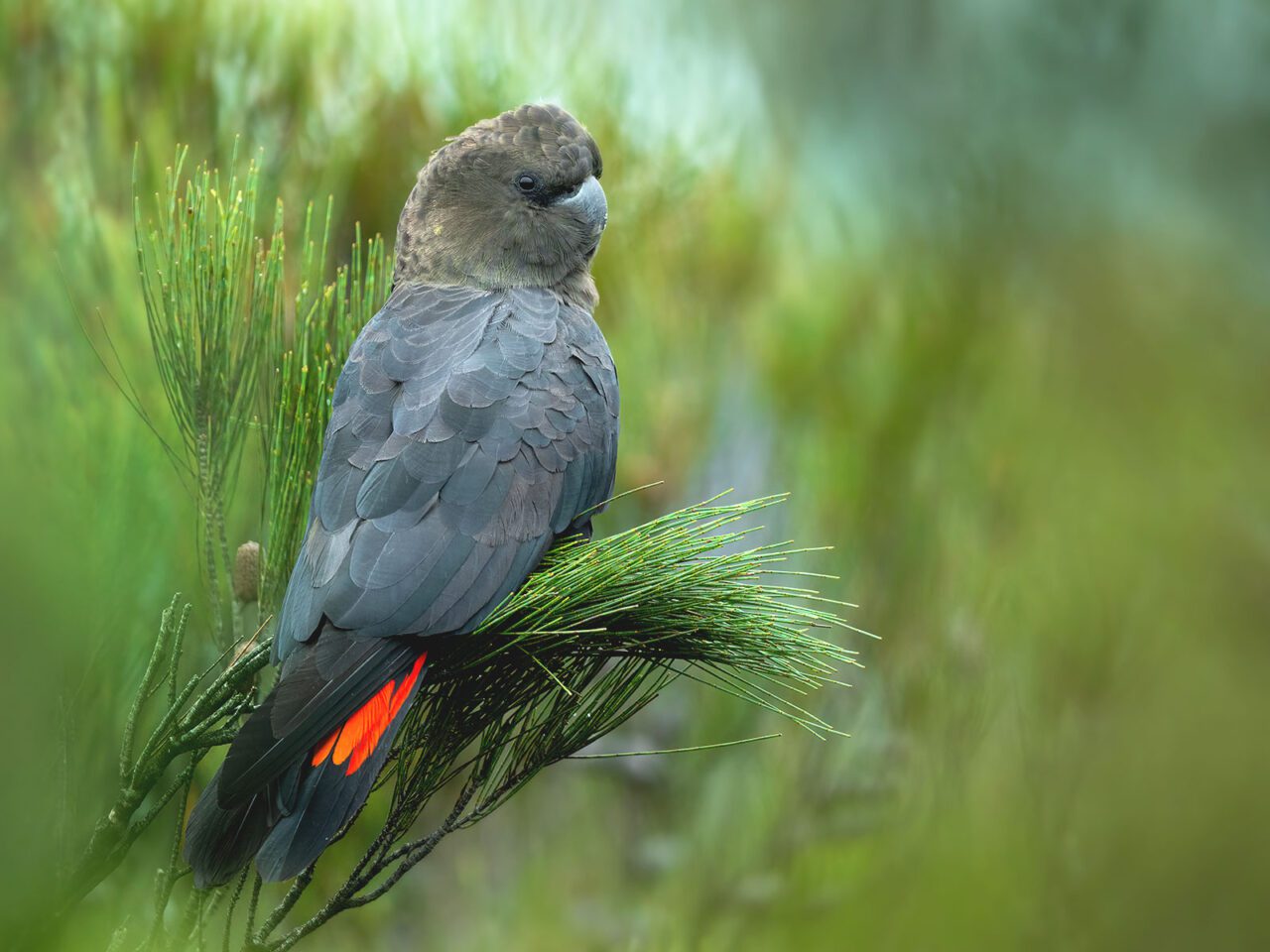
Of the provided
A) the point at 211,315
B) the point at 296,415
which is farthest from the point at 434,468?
the point at 211,315

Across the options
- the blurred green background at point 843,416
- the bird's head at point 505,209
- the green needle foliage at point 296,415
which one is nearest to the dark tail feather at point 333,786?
Result: the blurred green background at point 843,416

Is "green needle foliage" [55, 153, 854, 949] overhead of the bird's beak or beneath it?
beneath

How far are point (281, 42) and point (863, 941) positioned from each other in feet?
5.53

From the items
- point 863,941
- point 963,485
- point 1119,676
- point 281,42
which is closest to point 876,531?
point 963,485

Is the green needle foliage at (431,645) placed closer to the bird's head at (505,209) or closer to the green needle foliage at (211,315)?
the green needle foliage at (211,315)

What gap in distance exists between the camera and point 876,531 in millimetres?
2648

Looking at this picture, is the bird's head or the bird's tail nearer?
the bird's tail

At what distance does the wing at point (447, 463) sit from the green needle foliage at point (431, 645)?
5cm

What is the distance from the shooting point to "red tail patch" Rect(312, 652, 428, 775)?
1071mm

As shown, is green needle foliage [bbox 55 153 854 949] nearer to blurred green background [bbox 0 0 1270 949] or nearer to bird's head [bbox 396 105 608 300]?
blurred green background [bbox 0 0 1270 949]

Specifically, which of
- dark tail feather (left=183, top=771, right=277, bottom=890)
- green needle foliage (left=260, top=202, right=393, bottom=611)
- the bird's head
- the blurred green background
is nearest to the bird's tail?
dark tail feather (left=183, top=771, right=277, bottom=890)

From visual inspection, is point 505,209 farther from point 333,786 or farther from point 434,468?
point 333,786

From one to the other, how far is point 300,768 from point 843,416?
72.1 inches

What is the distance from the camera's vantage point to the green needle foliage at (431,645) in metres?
1.09
